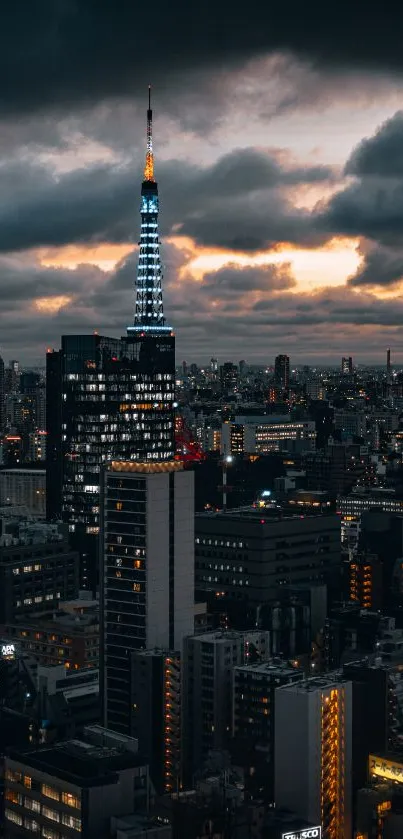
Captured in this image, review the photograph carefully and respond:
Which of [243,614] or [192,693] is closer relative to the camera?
[192,693]

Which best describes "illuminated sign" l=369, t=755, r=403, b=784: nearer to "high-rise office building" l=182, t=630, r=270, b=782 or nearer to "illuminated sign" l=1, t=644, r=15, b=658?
"high-rise office building" l=182, t=630, r=270, b=782

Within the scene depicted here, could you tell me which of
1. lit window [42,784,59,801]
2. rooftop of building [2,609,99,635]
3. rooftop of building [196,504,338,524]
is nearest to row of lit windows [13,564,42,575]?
rooftop of building [2,609,99,635]

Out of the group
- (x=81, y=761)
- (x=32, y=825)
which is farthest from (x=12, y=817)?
(x=81, y=761)

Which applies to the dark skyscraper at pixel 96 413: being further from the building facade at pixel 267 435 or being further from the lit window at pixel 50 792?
the lit window at pixel 50 792

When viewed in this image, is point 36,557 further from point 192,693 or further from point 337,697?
point 337,697

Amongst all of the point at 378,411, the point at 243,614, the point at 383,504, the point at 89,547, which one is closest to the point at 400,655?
the point at 243,614

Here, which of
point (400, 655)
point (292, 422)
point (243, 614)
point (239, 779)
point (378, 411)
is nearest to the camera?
point (239, 779)

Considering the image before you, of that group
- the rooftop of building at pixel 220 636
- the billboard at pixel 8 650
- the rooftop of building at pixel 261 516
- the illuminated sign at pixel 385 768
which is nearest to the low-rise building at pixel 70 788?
the illuminated sign at pixel 385 768
